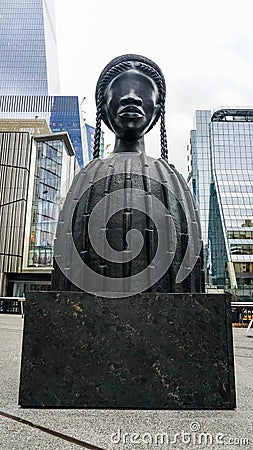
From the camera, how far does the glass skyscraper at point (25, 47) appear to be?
119 m

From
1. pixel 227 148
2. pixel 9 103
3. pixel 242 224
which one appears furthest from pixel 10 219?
pixel 9 103

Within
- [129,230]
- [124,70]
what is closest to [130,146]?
[124,70]

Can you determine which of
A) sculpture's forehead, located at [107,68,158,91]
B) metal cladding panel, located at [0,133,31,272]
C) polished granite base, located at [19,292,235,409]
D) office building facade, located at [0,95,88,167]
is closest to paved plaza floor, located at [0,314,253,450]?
polished granite base, located at [19,292,235,409]

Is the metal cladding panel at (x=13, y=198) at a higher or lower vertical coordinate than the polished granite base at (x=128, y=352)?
higher

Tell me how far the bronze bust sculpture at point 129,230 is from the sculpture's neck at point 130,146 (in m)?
0.26

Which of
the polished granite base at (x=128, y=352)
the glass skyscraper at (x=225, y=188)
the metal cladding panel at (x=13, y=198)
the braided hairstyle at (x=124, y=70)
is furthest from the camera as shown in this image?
the glass skyscraper at (x=225, y=188)

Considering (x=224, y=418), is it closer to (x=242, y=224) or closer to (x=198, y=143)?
(x=242, y=224)

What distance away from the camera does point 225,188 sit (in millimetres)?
76000

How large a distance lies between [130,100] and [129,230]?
1.81 metres

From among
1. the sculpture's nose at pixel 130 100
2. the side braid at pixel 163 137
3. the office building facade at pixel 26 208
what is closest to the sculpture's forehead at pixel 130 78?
the sculpture's nose at pixel 130 100

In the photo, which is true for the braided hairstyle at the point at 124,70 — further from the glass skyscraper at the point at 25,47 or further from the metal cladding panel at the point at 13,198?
the glass skyscraper at the point at 25,47

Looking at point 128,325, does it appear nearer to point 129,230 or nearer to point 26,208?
point 129,230

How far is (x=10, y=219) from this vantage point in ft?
115

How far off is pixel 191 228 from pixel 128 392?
1856 millimetres
